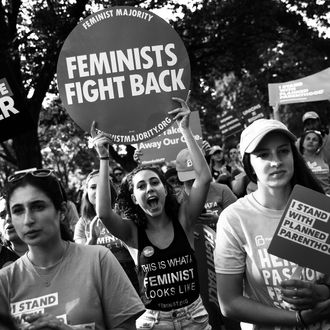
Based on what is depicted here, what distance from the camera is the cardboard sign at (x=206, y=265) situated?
4211 mm

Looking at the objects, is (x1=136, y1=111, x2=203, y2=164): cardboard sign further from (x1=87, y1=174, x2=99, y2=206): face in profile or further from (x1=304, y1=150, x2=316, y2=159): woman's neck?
(x1=87, y1=174, x2=99, y2=206): face in profile

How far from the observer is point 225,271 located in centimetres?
285

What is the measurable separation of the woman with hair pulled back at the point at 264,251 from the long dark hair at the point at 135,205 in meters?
1.35

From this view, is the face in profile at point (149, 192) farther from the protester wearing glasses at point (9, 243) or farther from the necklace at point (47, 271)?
the necklace at point (47, 271)

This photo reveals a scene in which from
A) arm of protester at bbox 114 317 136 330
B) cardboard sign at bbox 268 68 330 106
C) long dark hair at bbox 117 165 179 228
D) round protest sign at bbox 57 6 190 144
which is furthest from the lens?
cardboard sign at bbox 268 68 330 106

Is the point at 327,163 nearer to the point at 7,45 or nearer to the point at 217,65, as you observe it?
the point at 7,45

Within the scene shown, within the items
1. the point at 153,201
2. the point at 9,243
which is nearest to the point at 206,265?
the point at 153,201

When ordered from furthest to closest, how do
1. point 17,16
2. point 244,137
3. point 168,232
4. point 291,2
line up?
1. point 291,2
2. point 17,16
3. point 168,232
4. point 244,137

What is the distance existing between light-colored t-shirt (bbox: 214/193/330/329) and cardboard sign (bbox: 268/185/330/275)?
0.49 feet

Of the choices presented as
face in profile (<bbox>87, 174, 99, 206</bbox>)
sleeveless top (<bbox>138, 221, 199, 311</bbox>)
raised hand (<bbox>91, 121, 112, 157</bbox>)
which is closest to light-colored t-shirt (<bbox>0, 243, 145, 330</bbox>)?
sleeveless top (<bbox>138, 221, 199, 311</bbox>)

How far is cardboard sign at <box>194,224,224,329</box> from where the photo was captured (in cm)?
421

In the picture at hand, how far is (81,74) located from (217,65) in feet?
48.2

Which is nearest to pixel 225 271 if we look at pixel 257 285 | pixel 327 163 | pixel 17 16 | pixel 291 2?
pixel 257 285

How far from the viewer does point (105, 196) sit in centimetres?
413
